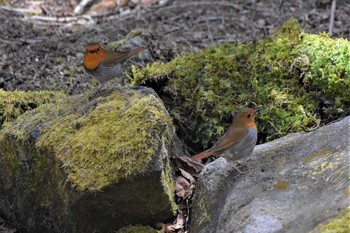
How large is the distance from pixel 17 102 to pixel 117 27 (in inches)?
140

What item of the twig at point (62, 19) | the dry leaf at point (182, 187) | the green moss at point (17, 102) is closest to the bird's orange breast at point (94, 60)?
the green moss at point (17, 102)

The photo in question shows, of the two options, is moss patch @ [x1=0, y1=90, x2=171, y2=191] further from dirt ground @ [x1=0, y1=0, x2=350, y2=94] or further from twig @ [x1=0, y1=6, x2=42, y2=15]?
twig @ [x1=0, y1=6, x2=42, y2=15]

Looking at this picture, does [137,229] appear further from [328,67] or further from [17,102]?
[328,67]

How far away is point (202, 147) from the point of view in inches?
215

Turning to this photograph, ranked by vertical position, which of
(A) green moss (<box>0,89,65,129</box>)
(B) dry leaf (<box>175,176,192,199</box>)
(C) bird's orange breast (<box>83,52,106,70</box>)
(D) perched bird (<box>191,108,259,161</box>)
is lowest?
(B) dry leaf (<box>175,176,192,199</box>)

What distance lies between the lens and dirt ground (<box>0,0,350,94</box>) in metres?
7.30

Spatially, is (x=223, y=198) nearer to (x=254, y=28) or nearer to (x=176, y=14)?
(x=254, y=28)

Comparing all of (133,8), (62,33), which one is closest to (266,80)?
(62,33)

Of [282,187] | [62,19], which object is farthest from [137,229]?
[62,19]

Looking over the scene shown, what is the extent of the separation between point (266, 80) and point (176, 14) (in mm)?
4271

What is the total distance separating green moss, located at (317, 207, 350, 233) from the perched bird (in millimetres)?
1322

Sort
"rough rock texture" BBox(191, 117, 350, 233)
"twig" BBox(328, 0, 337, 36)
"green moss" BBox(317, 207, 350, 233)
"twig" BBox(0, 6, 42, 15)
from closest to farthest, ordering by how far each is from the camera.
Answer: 1. "green moss" BBox(317, 207, 350, 233)
2. "rough rock texture" BBox(191, 117, 350, 233)
3. "twig" BBox(328, 0, 337, 36)
4. "twig" BBox(0, 6, 42, 15)

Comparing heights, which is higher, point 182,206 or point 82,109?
point 82,109

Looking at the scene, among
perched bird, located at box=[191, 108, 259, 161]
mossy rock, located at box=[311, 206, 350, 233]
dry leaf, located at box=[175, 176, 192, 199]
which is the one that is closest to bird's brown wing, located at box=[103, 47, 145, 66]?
dry leaf, located at box=[175, 176, 192, 199]
